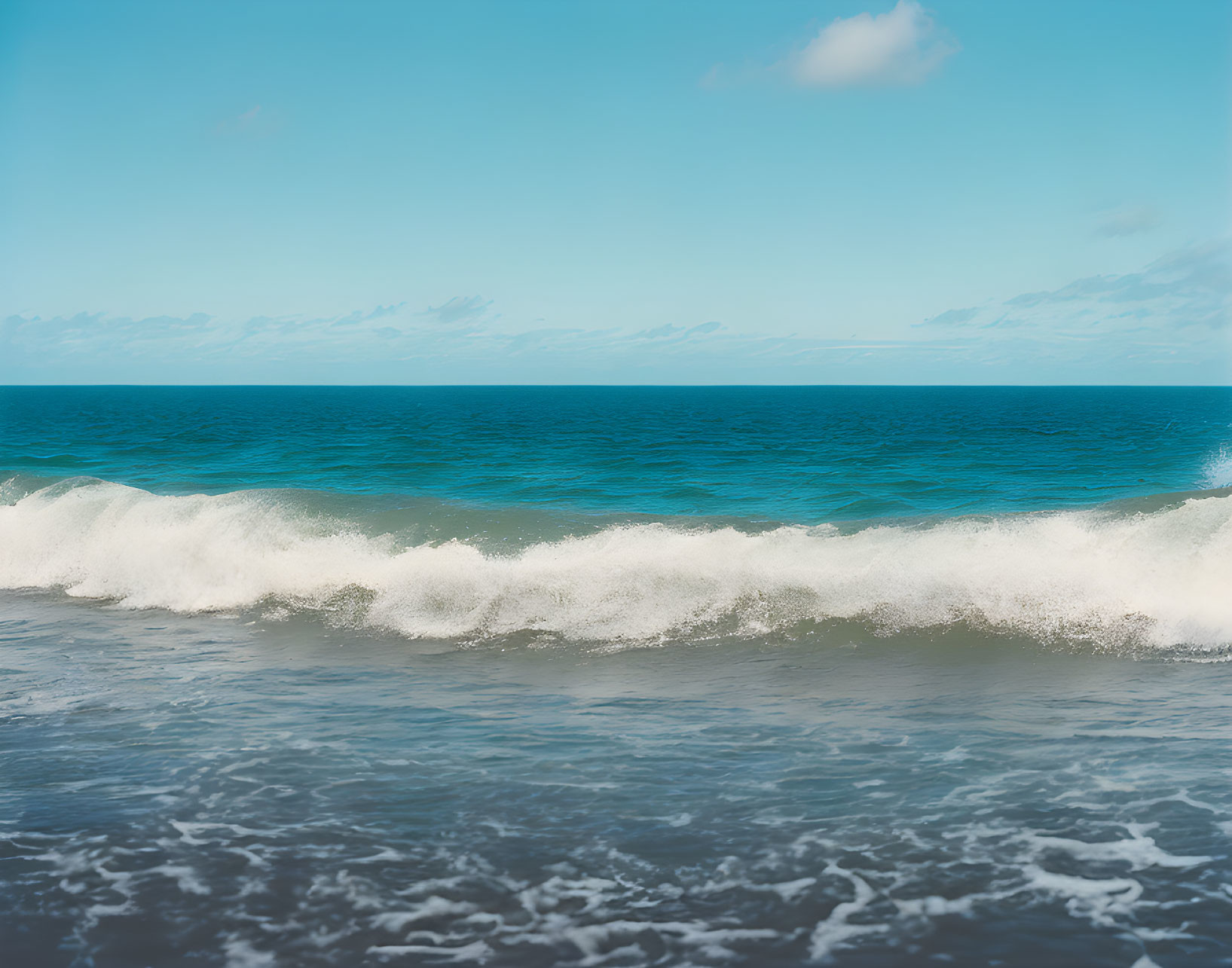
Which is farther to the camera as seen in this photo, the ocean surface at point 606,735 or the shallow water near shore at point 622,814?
the ocean surface at point 606,735

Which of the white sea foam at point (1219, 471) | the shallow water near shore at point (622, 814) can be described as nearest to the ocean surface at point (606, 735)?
the shallow water near shore at point (622, 814)

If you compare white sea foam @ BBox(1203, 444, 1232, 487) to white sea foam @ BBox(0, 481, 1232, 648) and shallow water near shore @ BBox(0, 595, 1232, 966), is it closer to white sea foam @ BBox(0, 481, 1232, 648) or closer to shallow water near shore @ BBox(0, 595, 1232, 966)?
white sea foam @ BBox(0, 481, 1232, 648)

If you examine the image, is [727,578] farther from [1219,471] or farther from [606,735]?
[1219,471]

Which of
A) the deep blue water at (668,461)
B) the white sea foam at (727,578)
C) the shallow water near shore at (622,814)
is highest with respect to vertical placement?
the deep blue water at (668,461)

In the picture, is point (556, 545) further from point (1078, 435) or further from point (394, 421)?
point (394, 421)

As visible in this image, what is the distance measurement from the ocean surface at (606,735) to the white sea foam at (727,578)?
60 millimetres

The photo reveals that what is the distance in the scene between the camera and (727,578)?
12039mm

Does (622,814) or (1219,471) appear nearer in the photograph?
(622,814)

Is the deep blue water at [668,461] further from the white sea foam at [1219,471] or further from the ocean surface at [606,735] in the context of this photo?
the ocean surface at [606,735]

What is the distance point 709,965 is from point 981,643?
278 inches

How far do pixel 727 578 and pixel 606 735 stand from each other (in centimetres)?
498

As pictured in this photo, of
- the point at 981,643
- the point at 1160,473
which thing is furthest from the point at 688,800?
the point at 1160,473

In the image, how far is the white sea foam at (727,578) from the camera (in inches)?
428

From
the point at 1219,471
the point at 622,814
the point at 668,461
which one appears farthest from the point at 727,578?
the point at 1219,471
